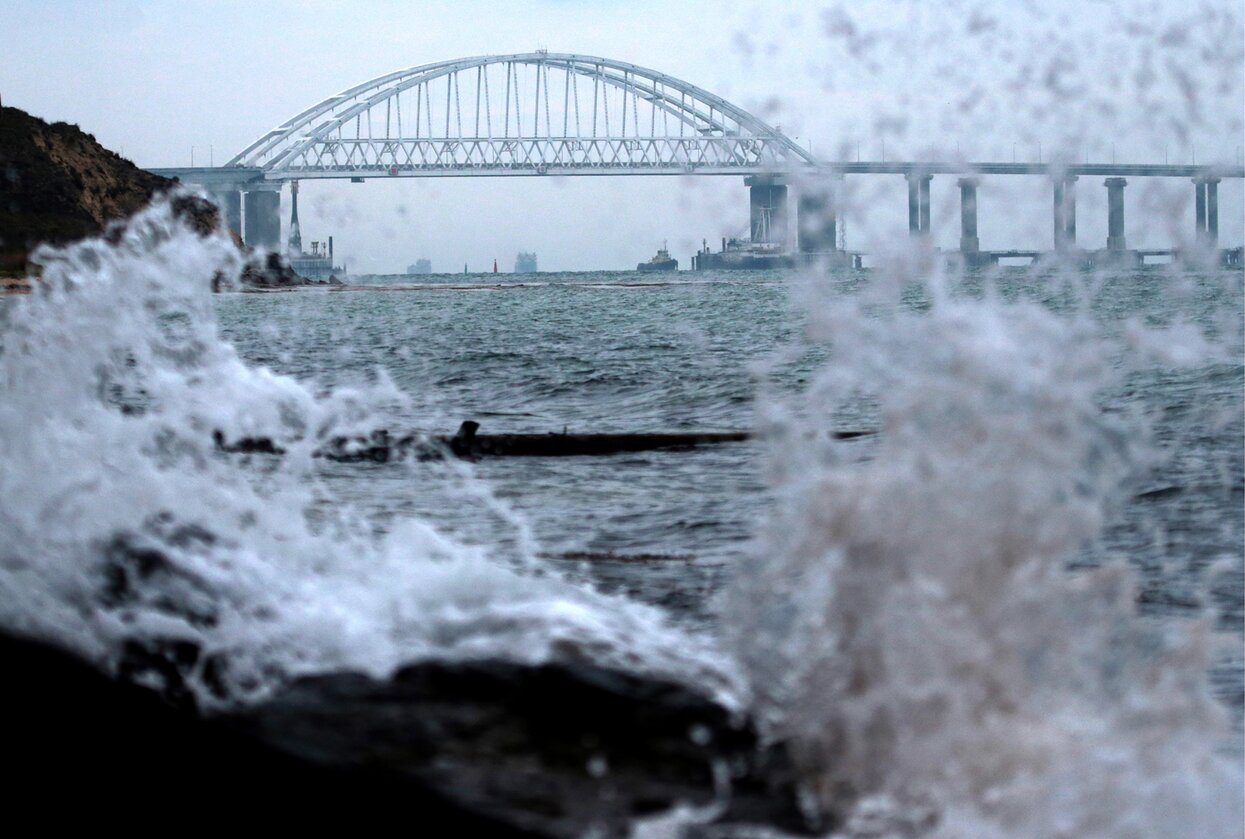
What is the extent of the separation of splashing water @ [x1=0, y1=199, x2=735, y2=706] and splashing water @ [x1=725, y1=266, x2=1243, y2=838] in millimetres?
403

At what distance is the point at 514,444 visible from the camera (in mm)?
10336

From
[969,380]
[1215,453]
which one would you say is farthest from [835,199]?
[1215,453]

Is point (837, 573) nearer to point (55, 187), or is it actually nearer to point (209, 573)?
point (209, 573)

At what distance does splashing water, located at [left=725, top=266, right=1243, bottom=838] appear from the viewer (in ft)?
9.82

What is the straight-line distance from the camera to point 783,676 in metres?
3.42

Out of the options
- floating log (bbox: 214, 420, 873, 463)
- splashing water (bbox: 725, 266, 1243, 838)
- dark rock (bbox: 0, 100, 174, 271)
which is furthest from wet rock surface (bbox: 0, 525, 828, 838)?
dark rock (bbox: 0, 100, 174, 271)

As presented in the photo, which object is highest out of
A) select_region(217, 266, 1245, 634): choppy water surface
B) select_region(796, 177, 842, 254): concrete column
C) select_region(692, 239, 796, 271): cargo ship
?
select_region(692, 239, 796, 271): cargo ship

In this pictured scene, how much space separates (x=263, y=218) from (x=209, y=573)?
81.4m

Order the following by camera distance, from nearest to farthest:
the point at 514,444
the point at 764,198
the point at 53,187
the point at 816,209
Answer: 1. the point at 816,209
2. the point at 514,444
3. the point at 53,187
4. the point at 764,198

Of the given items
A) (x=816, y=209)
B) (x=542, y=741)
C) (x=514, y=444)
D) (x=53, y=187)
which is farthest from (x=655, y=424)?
(x=53, y=187)

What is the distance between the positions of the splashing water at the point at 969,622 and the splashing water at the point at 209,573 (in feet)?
1.32

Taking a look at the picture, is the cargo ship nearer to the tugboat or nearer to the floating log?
the tugboat

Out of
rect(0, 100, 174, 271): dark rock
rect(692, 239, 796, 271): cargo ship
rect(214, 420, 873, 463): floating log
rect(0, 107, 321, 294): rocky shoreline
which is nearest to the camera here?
rect(214, 420, 873, 463): floating log

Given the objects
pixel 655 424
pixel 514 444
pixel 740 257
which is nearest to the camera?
pixel 514 444
